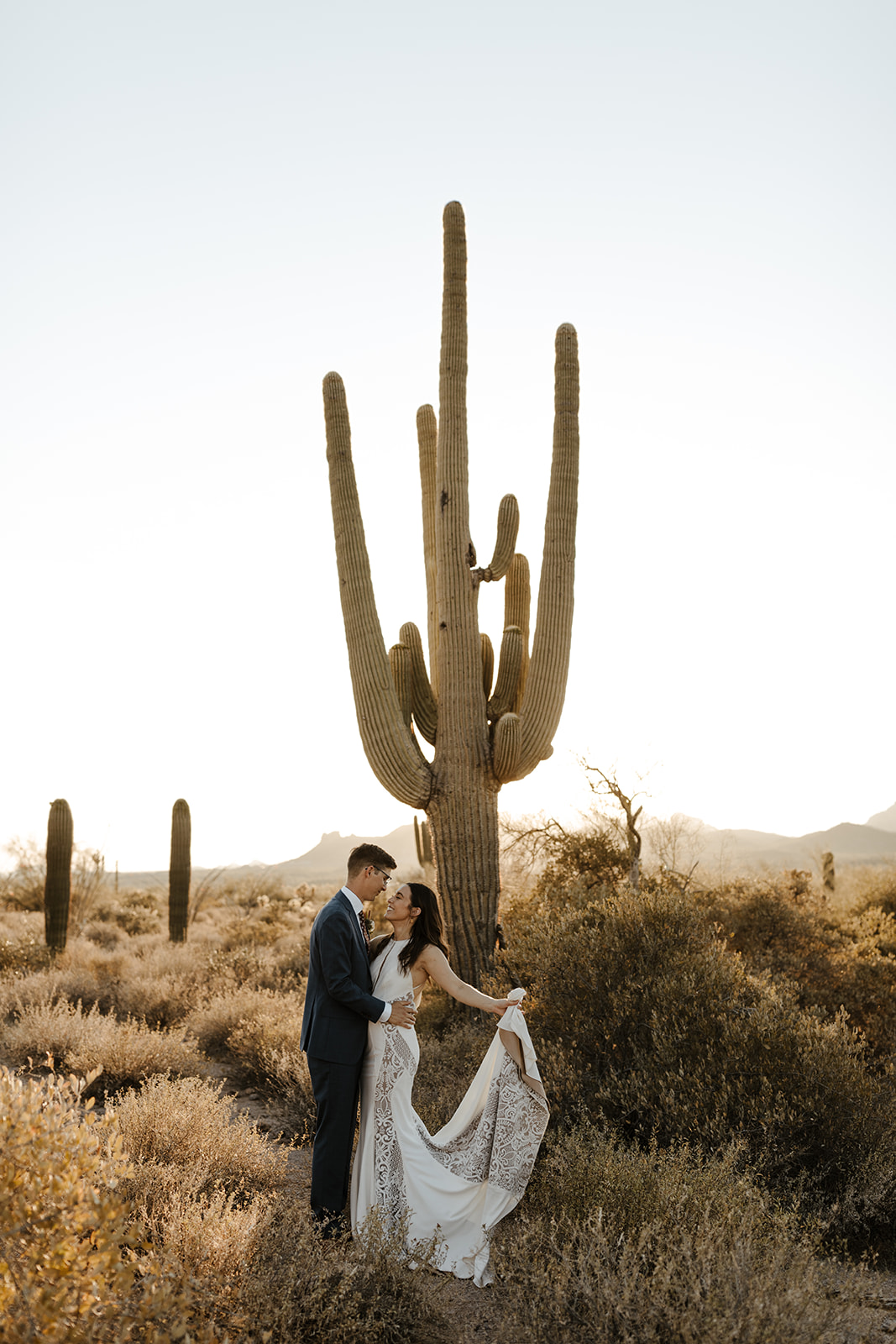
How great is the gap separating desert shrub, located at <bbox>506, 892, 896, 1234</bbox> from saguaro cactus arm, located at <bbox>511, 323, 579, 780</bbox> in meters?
2.61

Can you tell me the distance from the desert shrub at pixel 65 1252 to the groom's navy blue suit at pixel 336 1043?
4.74 ft

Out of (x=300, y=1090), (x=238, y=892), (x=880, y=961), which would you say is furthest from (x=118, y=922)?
(x=880, y=961)

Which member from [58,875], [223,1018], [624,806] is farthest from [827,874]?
[223,1018]

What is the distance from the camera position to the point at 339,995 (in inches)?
165

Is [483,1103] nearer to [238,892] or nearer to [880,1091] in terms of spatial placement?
[880,1091]

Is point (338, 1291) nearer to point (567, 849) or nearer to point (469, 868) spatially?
point (469, 868)

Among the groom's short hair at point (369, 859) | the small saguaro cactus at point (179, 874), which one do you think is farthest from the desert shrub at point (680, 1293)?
the small saguaro cactus at point (179, 874)

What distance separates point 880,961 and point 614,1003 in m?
5.09

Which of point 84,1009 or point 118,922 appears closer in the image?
point 84,1009

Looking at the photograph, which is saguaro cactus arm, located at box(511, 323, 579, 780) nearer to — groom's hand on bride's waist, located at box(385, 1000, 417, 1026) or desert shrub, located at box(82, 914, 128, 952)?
groom's hand on bride's waist, located at box(385, 1000, 417, 1026)

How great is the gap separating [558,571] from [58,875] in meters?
10.2

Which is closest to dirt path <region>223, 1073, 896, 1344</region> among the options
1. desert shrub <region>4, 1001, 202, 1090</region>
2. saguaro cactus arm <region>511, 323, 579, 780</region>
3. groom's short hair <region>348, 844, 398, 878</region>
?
groom's short hair <region>348, 844, 398, 878</region>

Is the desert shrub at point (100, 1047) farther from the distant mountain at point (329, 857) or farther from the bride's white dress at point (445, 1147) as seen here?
the distant mountain at point (329, 857)

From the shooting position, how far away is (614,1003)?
5738 millimetres
